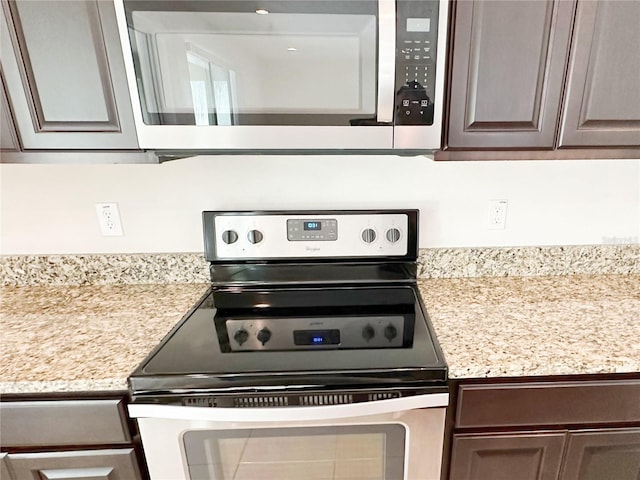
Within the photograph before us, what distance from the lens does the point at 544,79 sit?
3.12 ft

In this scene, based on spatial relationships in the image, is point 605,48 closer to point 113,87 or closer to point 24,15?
point 113,87

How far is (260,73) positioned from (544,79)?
0.71 m

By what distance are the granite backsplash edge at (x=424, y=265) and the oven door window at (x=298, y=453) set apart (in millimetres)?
613

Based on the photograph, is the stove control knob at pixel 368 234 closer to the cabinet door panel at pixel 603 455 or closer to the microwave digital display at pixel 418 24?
the microwave digital display at pixel 418 24

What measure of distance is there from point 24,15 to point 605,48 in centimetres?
141

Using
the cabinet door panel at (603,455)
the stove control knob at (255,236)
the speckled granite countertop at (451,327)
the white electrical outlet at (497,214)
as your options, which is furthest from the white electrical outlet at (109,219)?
the cabinet door panel at (603,455)

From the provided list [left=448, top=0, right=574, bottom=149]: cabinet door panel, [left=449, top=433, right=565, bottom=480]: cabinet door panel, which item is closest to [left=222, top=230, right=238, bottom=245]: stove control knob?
[left=448, top=0, right=574, bottom=149]: cabinet door panel

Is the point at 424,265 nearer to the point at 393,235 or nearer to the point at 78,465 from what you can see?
the point at 393,235

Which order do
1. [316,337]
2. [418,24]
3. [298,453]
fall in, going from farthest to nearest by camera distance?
1. [316,337]
2. [298,453]
3. [418,24]

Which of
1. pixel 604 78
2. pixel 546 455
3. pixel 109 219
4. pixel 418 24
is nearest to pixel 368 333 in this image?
pixel 546 455

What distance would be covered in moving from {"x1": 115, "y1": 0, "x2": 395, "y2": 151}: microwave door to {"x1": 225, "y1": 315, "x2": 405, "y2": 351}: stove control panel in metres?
0.52

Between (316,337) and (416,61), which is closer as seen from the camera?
(416,61)

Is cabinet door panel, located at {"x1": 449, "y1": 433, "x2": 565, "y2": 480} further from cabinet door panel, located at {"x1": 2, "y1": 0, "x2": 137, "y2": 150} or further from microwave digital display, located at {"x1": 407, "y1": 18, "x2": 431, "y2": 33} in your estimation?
cabinet door panel, located at {"x1": 2, "y1": 0, "x2": 137, "y2": 150}

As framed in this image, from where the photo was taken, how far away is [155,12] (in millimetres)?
845
